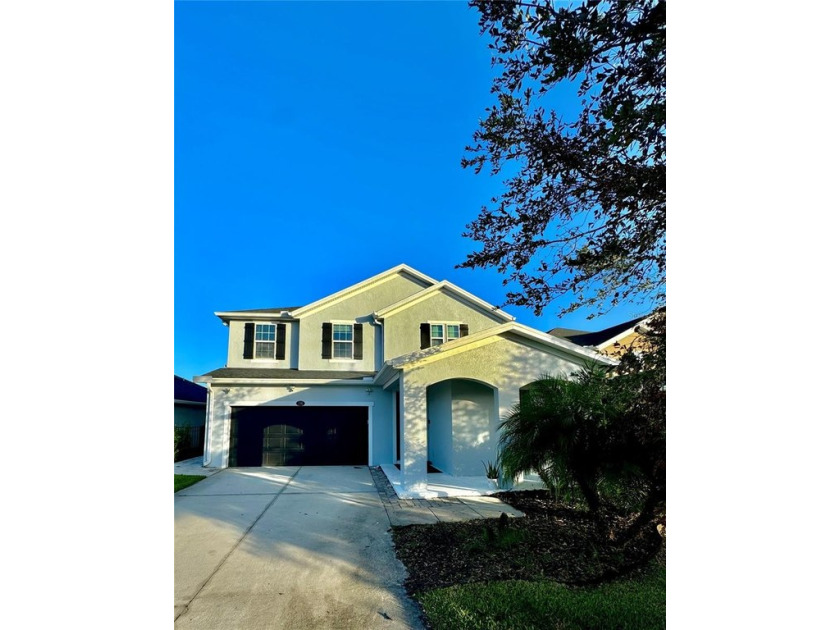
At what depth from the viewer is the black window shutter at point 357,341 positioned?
14.7 meters

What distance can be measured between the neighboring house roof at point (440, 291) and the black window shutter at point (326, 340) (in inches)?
65.5

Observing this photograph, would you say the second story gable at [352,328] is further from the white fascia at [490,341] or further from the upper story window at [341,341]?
the white fascia at [490,341]

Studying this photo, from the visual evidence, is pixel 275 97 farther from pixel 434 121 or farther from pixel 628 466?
pixel 628 466

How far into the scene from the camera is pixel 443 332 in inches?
578

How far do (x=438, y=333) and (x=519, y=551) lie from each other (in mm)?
9866

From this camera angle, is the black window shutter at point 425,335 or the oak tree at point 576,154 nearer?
the oak tree at point 576,154

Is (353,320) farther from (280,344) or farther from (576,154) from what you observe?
(576,154)

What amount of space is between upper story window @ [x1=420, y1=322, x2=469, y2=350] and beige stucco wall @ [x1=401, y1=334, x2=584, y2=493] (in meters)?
4.98

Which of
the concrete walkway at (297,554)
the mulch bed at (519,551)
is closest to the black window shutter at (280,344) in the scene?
the concrete walkway at (297,554)

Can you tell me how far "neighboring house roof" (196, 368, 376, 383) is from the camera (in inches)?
506

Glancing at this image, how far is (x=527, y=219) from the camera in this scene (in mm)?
3615

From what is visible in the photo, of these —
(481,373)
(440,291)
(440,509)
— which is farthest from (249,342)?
(440,509)

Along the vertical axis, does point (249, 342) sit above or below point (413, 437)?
above
